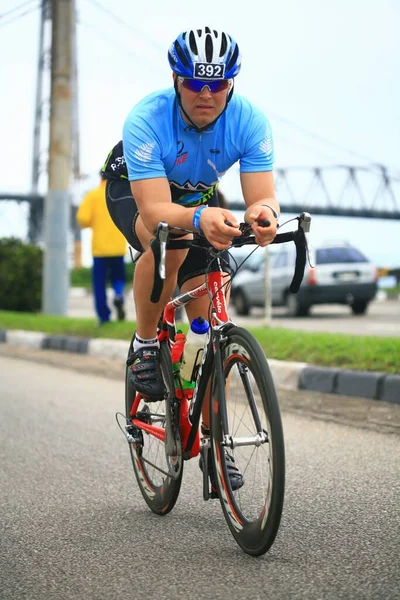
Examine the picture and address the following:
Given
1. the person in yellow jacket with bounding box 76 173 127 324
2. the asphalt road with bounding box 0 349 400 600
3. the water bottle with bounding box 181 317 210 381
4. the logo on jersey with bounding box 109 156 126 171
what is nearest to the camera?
the asphalt road with bounding box 0 349 400 600

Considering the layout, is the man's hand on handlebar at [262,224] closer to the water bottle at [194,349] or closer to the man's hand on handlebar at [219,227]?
the man's hand on handlebar at [219,227]

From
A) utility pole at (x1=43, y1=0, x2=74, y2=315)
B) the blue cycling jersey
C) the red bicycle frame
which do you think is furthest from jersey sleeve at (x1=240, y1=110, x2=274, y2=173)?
utility pole at (x1=43, y1=0, x2=74, y2=315)

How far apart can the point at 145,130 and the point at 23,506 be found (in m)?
1.79

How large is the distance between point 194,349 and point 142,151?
0.84 m

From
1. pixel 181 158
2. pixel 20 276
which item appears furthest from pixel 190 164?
pixel 20 276

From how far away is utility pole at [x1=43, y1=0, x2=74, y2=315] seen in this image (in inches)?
607

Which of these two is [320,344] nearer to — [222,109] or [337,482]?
[337,482]

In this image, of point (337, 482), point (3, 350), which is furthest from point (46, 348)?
point (337, 482)

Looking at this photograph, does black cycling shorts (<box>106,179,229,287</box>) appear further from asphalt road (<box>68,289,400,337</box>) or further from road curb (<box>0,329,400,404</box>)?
asphalt road (<box>68,289,400,337</box>)

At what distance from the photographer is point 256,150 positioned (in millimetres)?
3869

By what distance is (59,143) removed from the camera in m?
15.5

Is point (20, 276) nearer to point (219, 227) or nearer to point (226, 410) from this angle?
point (226, 410)

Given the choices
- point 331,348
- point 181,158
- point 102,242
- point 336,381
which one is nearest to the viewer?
point 181,158

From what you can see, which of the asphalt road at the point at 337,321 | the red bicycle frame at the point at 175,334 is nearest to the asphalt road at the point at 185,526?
the red bicycle frame at the point at 175,334
